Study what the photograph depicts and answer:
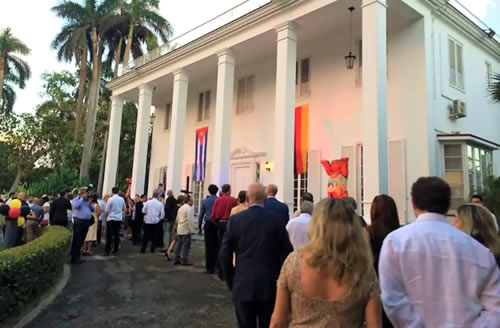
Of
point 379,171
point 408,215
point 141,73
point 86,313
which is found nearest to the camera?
point 86,313

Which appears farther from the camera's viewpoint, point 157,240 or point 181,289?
point 157,240

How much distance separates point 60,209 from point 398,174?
9.50 metres

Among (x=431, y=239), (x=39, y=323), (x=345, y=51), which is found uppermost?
(x=345, y=51)

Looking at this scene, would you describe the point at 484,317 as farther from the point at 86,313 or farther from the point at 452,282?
the point at 86,313

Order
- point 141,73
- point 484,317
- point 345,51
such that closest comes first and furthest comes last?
1. point 484,317
2. point 345,51
3. point 141,73

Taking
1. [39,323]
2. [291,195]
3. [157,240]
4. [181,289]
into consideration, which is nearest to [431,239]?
[39,323]

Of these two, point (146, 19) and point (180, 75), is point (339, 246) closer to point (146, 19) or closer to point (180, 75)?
point (180, 75)

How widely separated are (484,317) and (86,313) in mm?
5347

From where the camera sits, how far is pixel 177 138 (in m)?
16.7

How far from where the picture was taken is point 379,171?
31.7 feet

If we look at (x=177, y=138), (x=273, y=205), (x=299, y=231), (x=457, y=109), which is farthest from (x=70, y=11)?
(x=299, y=231)

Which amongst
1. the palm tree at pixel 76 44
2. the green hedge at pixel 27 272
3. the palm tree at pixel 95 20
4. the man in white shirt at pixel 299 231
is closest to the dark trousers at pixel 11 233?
the green hedge at pixel 27 272

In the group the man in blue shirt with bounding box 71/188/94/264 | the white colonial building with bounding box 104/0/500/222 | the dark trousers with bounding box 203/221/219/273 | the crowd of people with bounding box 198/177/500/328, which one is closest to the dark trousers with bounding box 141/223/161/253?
the man in blue shirt with bounding box 71/188/94/264

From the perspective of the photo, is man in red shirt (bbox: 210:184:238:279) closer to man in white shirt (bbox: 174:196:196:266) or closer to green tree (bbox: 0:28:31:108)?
man in white shirt (bbox: 174:196:196:266)
